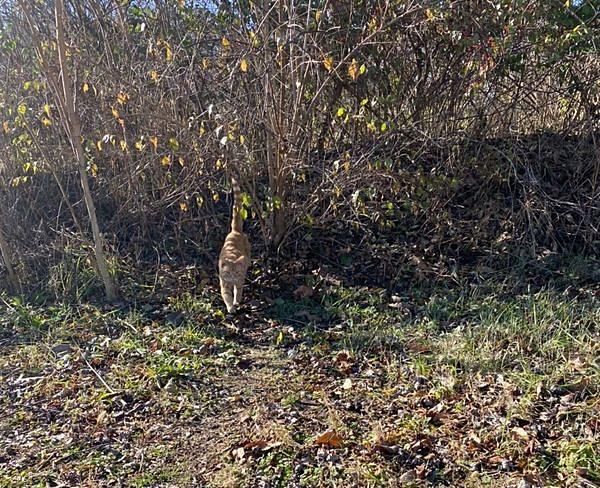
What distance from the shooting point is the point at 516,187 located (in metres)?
5.36

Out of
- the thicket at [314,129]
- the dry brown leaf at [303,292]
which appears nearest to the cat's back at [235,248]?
the thicket at [314,129]

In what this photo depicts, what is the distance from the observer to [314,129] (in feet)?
16.6

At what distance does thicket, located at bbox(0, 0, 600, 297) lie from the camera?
15.0 ft

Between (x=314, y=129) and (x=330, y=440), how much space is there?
10.0ft

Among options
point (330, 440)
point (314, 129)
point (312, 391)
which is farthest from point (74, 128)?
point (330, 440)

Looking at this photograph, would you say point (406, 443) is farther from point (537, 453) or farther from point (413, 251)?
point (413, 251)

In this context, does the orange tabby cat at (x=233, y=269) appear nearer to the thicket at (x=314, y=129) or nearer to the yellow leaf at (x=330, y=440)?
the thicket at (x=314, y=129)

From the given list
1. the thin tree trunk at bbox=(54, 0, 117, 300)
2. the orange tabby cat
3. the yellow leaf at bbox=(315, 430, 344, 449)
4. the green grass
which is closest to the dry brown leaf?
the green grass

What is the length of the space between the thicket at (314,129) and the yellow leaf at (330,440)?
214 cm

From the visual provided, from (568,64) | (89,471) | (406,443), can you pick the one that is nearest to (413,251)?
(568,64)

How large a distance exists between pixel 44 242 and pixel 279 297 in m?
2.66

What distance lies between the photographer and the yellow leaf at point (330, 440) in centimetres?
282

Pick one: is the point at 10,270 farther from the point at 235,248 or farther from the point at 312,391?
the point at 312,391

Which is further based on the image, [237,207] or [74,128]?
[237,207]
